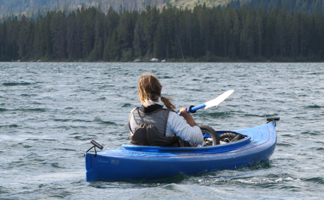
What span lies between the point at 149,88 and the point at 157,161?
1.14 meters

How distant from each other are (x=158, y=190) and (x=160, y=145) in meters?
0.72

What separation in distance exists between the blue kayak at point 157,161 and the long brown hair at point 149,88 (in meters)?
0.80

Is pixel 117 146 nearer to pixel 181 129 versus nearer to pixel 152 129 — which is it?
pixel 152 129

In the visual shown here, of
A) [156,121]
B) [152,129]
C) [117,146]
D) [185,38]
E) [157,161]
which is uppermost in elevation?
[185,38]

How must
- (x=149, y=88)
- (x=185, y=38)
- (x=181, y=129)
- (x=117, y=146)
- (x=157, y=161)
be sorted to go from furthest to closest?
(x=185, y=38)
(x=117, y=146)
(x=157, y=161)
(x=181, y=129)
(x=149, y=88)

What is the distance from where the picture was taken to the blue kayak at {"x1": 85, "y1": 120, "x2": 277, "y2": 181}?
6461 mm

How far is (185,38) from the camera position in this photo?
107125mm

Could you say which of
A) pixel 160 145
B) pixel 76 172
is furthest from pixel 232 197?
pixel 76 172

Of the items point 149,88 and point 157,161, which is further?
point 157,161

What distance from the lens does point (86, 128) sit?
491 inches

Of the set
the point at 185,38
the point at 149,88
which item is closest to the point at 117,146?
the point at 149,88

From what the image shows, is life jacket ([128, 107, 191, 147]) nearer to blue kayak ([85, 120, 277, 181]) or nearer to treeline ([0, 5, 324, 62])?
blue kayak ([85, 120, 277, 181])

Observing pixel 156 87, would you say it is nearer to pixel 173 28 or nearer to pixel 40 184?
pixel 40 184

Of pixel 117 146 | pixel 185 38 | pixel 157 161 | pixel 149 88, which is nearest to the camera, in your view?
pixel 149 88
